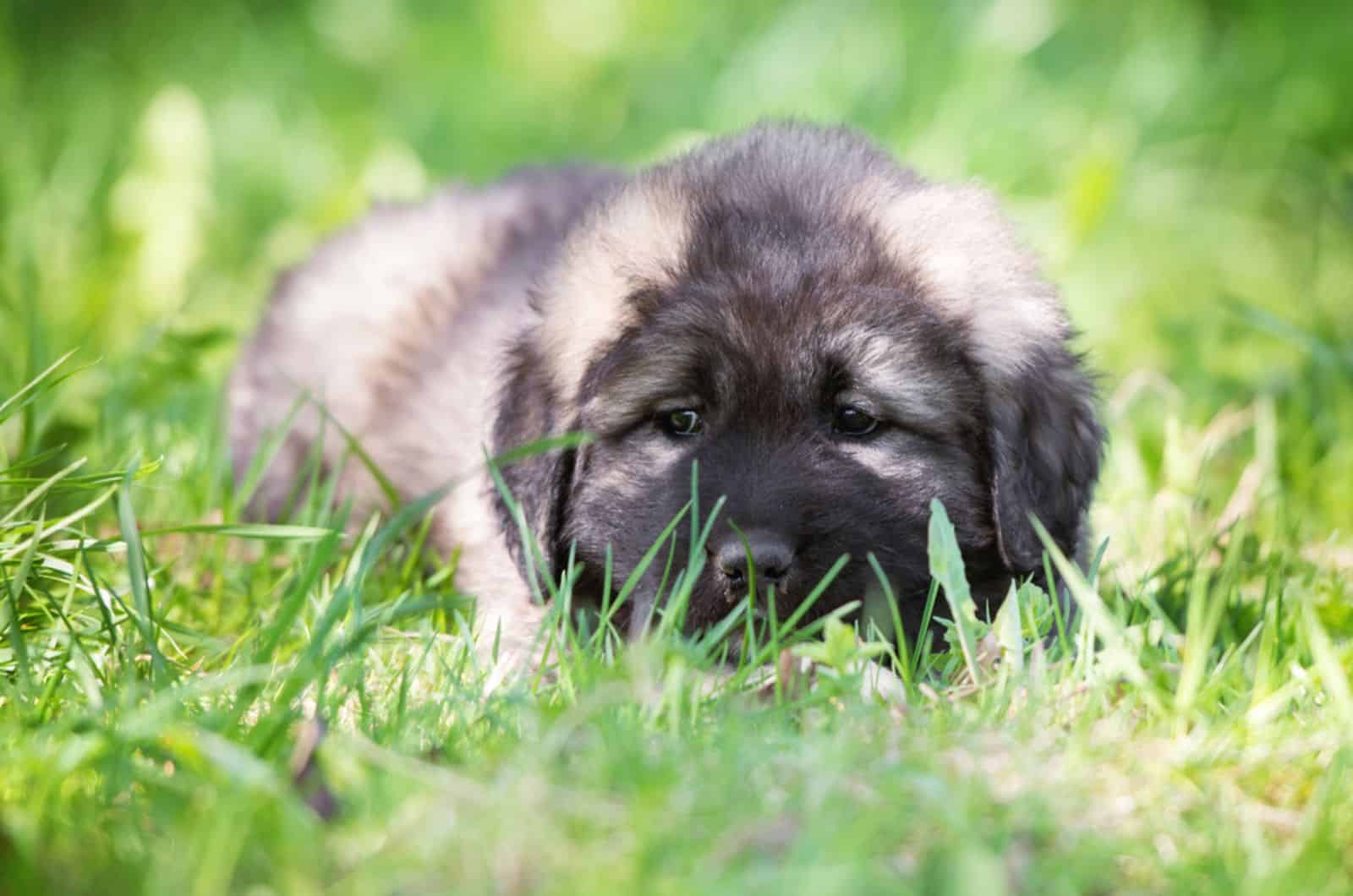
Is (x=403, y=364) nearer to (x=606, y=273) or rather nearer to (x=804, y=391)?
(x=606, y=273)

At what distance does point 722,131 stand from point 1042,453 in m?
1.86

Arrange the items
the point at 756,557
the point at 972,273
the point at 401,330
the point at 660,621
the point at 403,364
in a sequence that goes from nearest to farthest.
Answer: the point at 756,557 < the point at 660,621 < the point at 972,273 < the point at 403,364 < the point at 401,330

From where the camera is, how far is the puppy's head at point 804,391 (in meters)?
2.28

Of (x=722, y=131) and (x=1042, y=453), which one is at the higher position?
(x=722, y=131)

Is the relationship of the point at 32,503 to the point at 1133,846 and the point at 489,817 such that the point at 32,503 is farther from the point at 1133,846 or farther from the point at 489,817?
the point at 1133,846

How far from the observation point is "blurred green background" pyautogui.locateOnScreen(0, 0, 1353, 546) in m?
3.40

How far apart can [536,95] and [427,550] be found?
154 inches

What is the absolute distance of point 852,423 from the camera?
2.38m

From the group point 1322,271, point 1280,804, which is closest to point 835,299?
point 1280,804

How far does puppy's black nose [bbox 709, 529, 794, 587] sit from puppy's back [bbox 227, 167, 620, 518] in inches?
40.9

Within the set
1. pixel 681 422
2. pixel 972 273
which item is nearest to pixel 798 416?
pixel 681 422

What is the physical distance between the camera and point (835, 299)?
92.5 inches

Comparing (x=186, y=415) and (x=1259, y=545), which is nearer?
(x=1259, y=545)

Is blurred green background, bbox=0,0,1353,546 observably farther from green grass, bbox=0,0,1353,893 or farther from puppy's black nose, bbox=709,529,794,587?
puppy's black nose, bbox=709,529,794,587
